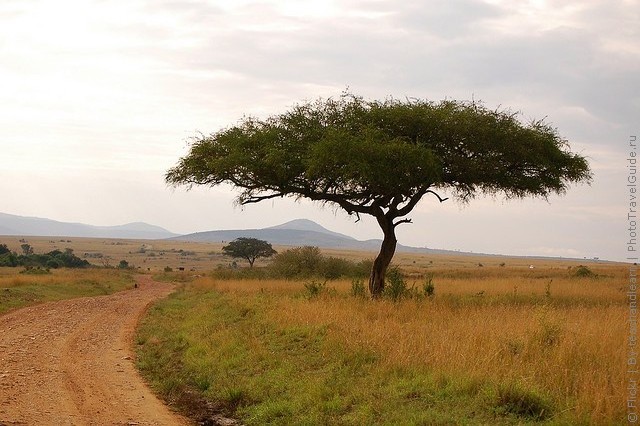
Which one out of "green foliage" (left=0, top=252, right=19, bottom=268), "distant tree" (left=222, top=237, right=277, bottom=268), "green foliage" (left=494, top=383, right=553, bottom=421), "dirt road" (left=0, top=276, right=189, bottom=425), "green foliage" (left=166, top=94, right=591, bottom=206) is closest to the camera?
"green foliage" (left=494, top=383, right=553, bottom=421)

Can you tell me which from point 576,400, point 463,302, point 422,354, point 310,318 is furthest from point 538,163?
point 576,400

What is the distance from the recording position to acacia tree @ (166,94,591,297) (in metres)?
20.6

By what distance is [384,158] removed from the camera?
20172 millimetres

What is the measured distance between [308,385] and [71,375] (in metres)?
5.11

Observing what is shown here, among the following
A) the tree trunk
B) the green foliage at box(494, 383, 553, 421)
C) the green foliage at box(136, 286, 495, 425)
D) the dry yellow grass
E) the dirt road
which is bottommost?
the dirt road

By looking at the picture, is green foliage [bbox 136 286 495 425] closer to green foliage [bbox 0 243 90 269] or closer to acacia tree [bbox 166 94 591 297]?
acacia tree [bbox 166 94 591 297]

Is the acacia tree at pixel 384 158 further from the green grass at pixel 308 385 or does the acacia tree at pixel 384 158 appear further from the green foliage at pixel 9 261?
the green foliage at pixel 9 261

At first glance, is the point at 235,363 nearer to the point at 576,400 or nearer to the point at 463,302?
the point at 576,400

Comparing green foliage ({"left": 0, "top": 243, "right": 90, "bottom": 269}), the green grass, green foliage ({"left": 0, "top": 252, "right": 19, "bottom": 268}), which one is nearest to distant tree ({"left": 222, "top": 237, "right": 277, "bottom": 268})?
green foliage ({"left": 0, "top": 243, "right": 90, "bottom": 269})

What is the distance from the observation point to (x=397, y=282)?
21.8 m

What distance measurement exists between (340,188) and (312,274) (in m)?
26.5

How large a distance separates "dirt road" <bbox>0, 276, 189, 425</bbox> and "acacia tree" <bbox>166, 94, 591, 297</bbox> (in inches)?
287

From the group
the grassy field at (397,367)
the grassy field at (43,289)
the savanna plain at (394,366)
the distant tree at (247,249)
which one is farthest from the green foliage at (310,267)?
the distant tree at (247,249)

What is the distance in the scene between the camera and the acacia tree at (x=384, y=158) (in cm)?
2062
